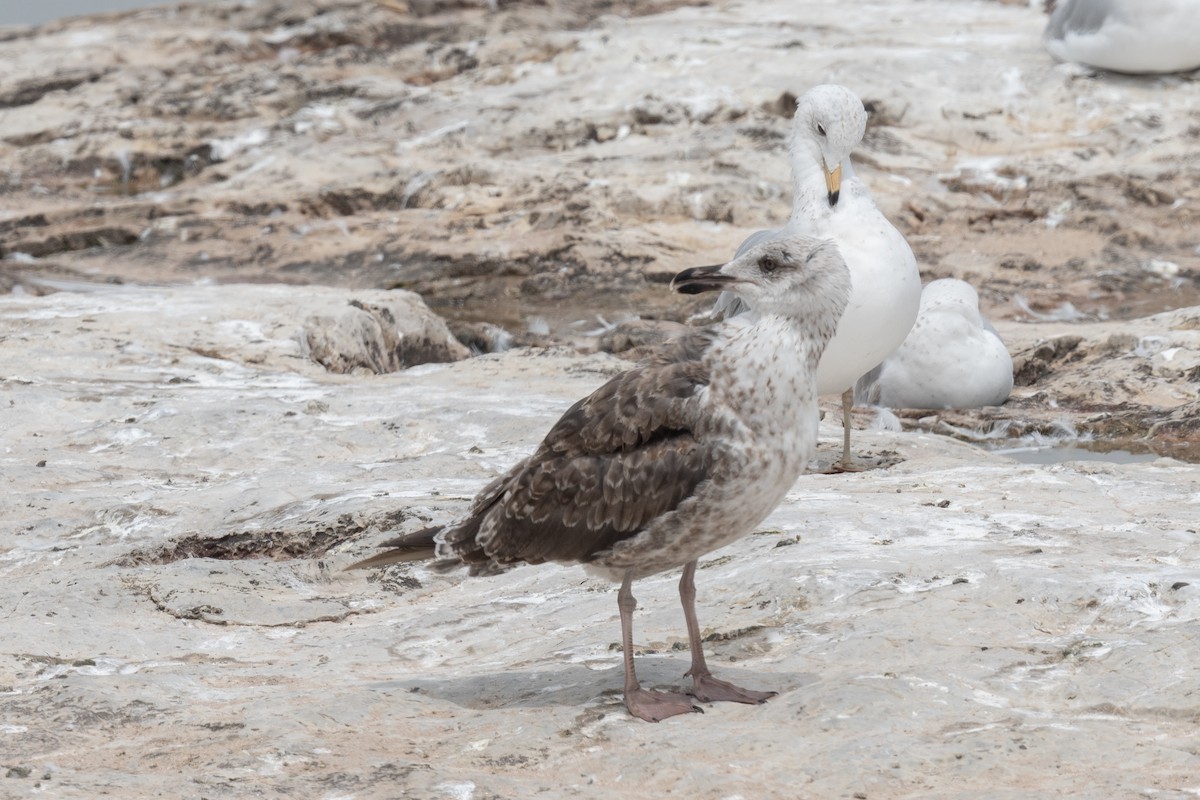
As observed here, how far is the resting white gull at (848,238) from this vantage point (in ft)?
22.4

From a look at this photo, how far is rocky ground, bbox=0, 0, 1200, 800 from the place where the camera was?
12.9 feet

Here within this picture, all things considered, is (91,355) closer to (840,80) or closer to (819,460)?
(819,460)

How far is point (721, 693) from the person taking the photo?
414 cm

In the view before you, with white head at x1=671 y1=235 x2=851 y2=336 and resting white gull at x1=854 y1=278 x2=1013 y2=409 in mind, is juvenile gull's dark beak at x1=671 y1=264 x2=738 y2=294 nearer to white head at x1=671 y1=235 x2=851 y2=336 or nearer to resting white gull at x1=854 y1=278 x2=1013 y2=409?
white head at x1=671 y1=235 x2=851 y2=336

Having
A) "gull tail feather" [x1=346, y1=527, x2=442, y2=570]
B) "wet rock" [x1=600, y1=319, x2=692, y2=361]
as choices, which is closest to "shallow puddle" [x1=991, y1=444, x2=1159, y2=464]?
"wet rock" [x1=600, y1=319, x2=692, y2=361]

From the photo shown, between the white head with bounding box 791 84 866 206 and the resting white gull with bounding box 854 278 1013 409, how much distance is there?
168 centimetres

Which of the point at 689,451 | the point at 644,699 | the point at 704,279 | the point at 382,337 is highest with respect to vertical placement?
the point at 704,279

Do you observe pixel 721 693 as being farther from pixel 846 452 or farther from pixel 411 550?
pixel 846 452

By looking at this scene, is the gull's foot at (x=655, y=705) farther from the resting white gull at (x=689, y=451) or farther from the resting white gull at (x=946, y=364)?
the resting white gull at (x=946, y=364)

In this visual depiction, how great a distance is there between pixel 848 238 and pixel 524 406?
196 centimetres

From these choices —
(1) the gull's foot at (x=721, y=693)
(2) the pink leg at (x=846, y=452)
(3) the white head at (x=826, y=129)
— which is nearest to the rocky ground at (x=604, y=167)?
(2) the pink leg at (x=846, y=452)

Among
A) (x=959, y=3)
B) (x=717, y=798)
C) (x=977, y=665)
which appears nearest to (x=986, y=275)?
(x=959, y=3)

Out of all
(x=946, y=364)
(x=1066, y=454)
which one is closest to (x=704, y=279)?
(x=1066, y=454)

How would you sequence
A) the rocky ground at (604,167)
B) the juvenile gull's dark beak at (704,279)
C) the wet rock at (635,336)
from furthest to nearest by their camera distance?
1. the rocky ground at (604,167)
2. the wet rock at (635,336)
3. the juvenile gull's dark beak at (704,279)
